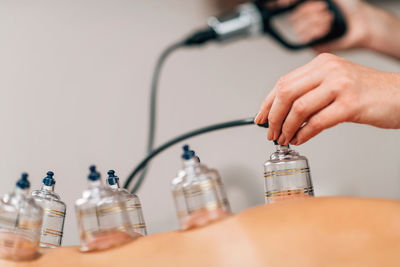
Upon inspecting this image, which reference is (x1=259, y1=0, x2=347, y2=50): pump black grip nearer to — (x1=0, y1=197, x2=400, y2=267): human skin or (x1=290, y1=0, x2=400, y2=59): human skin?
(x1=290, y1=0, x2=400, y2=59): human skin

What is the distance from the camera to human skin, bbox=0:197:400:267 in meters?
0.38

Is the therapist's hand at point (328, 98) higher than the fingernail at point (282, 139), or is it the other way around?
the therapist's hand at point (328, 98)

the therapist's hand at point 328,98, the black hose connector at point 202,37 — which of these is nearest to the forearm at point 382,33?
the black hose connector at point 202,37

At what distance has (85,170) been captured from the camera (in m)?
1.05

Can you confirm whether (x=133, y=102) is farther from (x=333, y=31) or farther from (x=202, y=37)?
(x=333, y=31)

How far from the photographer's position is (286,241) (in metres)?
0.39

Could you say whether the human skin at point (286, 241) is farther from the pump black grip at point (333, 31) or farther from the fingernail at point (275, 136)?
the pump black grip at point (333, 31)

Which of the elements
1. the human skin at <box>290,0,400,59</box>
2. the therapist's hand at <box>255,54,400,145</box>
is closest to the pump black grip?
the human skin at <box>290,0,400,59</box>

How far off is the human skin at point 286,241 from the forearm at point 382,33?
3.36ft

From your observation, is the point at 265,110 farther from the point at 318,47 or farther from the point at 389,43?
the point at 389,43

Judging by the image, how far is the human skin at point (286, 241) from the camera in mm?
375

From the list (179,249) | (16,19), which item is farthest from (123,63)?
(179,249)

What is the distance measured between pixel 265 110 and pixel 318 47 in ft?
2.53

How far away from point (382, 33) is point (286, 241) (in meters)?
1.16
